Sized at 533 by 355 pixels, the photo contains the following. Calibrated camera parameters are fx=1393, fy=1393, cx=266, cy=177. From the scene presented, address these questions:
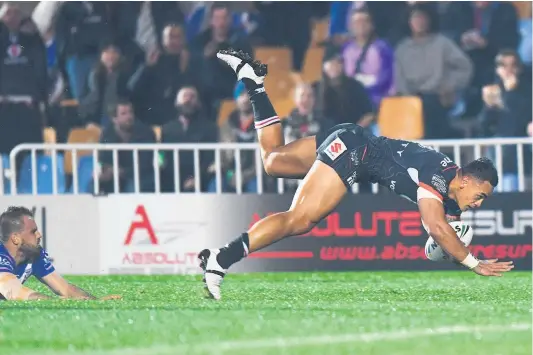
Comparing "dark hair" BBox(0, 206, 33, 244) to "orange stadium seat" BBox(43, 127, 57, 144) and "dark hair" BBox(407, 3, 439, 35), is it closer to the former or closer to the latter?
"orange stadium seat" BBox(43, 127, 57, 144)

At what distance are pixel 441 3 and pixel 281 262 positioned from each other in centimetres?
505

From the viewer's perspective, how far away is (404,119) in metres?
17.1

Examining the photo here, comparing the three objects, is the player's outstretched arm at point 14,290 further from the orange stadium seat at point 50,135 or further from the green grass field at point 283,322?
the orange stadium seat at point 50,135

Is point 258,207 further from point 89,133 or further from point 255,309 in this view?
point 255,309

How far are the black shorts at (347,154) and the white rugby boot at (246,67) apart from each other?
3.37 feet

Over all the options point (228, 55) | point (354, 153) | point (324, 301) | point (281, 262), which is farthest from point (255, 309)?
point (281, 262)

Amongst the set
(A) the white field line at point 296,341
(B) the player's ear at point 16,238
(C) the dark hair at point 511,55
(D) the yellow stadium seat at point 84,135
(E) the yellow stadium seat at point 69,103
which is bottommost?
(A) the white field line at point 296,341

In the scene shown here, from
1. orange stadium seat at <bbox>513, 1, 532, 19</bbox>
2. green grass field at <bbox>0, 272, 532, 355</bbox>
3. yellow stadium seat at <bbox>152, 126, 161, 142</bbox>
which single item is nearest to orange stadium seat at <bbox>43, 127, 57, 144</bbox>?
yellow stadium seat at <bbox>152, 126, 161, 142</bbox>

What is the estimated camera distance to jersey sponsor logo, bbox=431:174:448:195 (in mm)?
10523

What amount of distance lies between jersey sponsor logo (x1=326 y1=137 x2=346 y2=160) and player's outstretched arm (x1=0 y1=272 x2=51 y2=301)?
245 centimetres

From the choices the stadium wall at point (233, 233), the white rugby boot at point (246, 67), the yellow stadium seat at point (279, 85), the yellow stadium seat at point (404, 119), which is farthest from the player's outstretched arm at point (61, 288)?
the yellow stadium seat at point (279, 85)

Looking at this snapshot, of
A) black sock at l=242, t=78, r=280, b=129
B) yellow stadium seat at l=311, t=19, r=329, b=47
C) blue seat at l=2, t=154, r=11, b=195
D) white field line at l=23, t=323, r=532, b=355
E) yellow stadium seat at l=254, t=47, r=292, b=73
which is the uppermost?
yellow stadium seat at l=311, t=19, r=329, b=47

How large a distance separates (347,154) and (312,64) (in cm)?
796

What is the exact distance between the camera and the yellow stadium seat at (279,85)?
18.4 m
